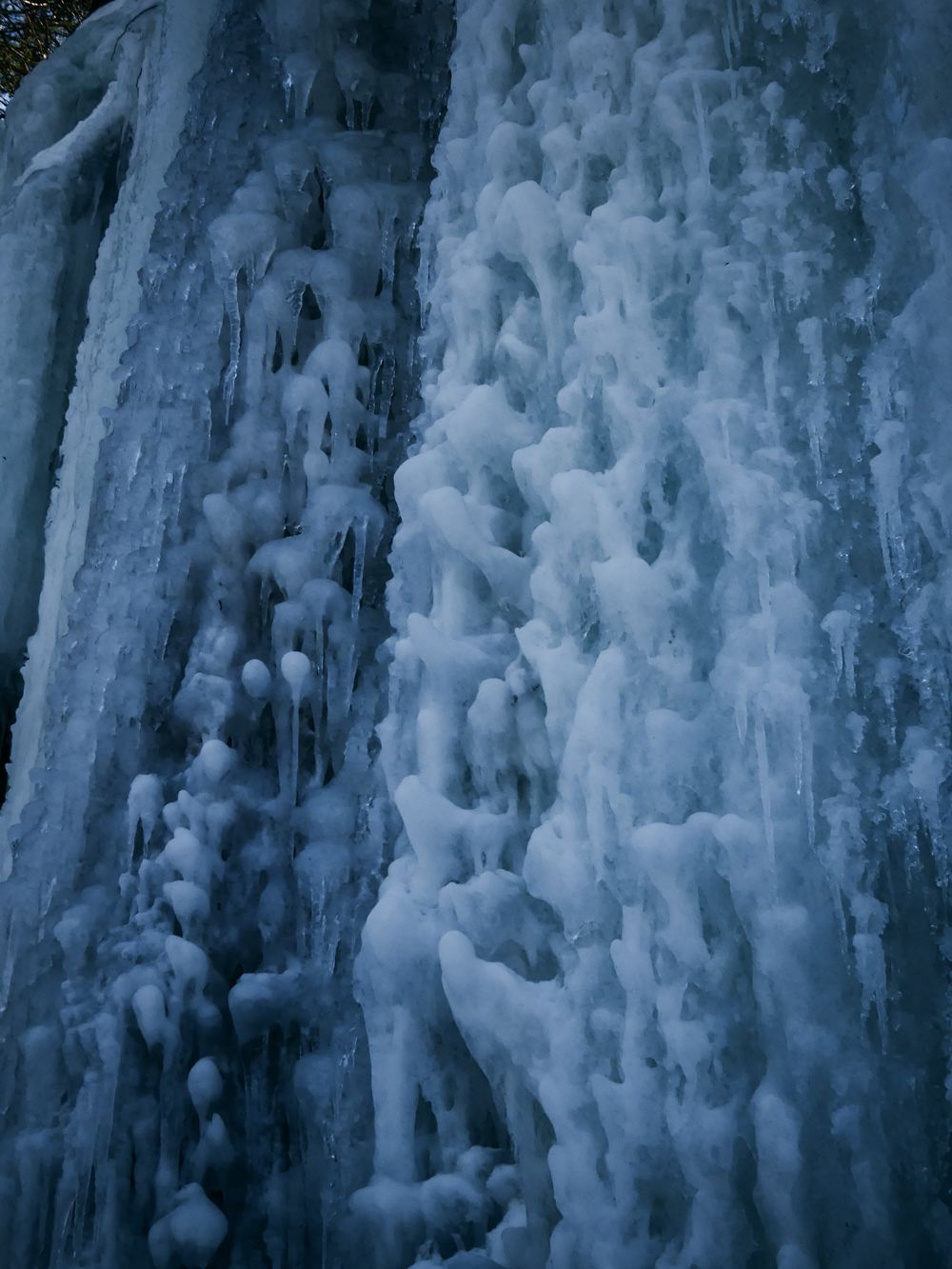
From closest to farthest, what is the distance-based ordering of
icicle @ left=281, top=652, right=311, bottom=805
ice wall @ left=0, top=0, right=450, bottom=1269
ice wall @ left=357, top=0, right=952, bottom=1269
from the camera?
ice wall @ left=357, top=0, right=952, bottom=1269 < ice wall @ left=0, top=0, right=450, bottom=1269 < icicle @ left=281, top=652, right=311, bottom=805

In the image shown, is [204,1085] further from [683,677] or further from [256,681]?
[683,677]

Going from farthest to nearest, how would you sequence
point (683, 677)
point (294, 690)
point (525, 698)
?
point (294, 690)
point (525, 698)
point (683, 677)

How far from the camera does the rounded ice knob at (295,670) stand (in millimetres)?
2541

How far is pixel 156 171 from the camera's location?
3336 millimetres

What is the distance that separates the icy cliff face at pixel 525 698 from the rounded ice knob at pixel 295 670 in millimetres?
55

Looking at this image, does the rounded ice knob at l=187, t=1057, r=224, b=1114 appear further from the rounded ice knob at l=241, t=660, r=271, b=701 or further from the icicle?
the rounded ice knob at l=241, t=660, r=271, b=701

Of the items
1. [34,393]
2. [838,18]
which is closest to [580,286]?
[838,18]

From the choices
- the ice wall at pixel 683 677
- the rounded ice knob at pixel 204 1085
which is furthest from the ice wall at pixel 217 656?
the ice wall at pixel 683 677

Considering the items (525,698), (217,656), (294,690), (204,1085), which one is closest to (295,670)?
(294,690)

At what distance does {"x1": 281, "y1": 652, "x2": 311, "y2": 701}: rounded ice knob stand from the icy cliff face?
0.18 ft

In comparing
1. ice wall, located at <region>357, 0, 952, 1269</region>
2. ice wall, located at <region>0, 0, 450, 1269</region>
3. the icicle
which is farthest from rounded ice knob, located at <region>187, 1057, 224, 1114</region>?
the icicle

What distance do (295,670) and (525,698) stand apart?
2.05ft

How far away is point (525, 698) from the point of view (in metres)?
2.16

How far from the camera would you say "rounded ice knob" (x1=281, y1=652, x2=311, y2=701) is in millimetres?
2541
